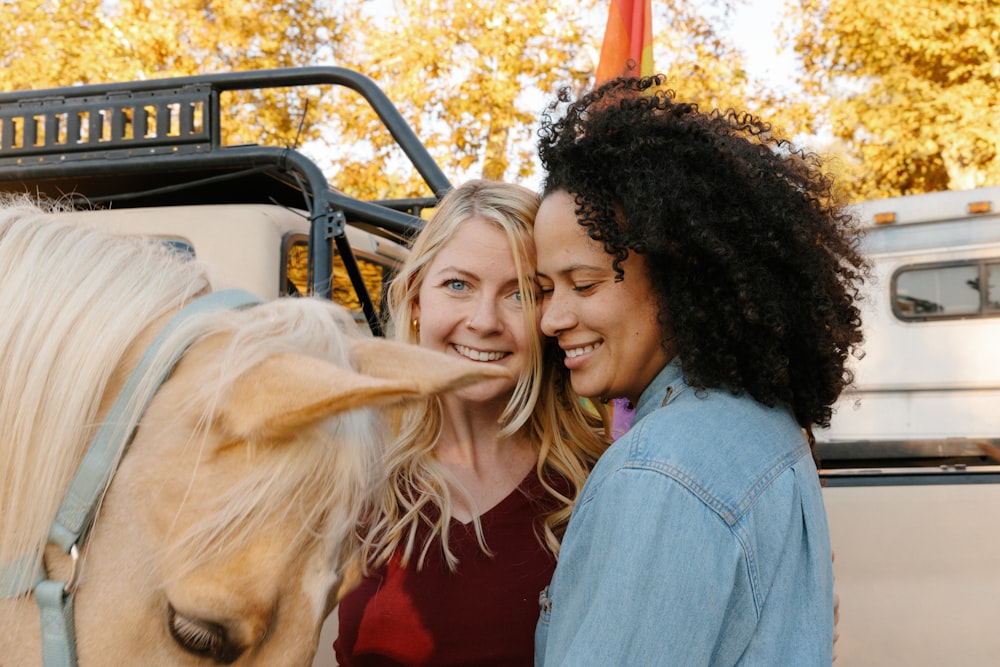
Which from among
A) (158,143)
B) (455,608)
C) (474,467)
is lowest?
(455,608)

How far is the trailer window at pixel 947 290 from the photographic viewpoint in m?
6.09

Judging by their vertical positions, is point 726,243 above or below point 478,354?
above

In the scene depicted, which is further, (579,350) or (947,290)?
(947,290)

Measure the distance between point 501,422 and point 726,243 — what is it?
0.96 metres

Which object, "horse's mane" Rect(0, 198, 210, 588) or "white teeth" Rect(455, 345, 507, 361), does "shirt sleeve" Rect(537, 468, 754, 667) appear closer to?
"horse's mane" Rect(0, 198, 210, 588)

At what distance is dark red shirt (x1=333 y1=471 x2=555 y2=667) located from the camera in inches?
68.4

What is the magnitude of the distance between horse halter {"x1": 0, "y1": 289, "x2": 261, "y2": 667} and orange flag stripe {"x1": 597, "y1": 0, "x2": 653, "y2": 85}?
282 cm

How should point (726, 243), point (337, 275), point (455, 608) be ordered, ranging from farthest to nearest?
point (337, 275) → point (455, 608) → point (726, 243)

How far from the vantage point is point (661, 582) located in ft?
3.55

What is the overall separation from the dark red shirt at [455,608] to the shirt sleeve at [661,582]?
621 millimetres

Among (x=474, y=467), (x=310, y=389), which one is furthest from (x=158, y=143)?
(x=310, y=389)

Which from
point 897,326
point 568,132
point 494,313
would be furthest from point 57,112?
point 897,326

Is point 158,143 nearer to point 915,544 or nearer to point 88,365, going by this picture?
point 88,365

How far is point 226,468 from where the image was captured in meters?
1.08
